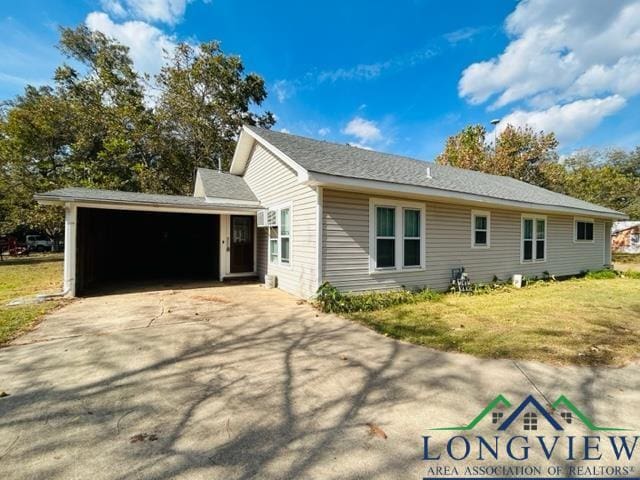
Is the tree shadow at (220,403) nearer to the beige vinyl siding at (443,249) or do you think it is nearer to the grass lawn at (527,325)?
the grass lawn at (527,325)

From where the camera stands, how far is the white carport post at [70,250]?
7223 mm

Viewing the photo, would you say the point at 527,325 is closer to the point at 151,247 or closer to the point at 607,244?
the point at 607,244

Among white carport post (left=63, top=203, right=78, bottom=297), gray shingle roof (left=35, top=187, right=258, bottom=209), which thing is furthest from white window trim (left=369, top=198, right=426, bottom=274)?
white carport post (left=63, top=203, right=78, bottom=297)

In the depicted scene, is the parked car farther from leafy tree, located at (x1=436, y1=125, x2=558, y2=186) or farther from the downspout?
leafy tree, located at (x1=436, y1=125, x2=558, y2=186)

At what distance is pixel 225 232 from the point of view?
980cm

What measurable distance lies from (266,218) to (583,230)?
13.2 meters

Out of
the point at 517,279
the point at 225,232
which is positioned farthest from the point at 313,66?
the point at 517,279

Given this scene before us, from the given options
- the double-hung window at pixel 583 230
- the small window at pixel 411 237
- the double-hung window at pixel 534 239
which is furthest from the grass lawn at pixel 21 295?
the double-hung window at pixel 583 230

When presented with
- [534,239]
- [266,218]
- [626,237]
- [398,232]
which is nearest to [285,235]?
[266,218]

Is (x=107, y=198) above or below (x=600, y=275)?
above

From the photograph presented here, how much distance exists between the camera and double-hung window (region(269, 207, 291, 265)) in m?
8.23

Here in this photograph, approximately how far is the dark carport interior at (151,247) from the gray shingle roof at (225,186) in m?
1.00

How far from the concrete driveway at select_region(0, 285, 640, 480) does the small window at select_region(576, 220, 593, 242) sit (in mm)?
11437

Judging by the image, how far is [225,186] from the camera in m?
10.9
